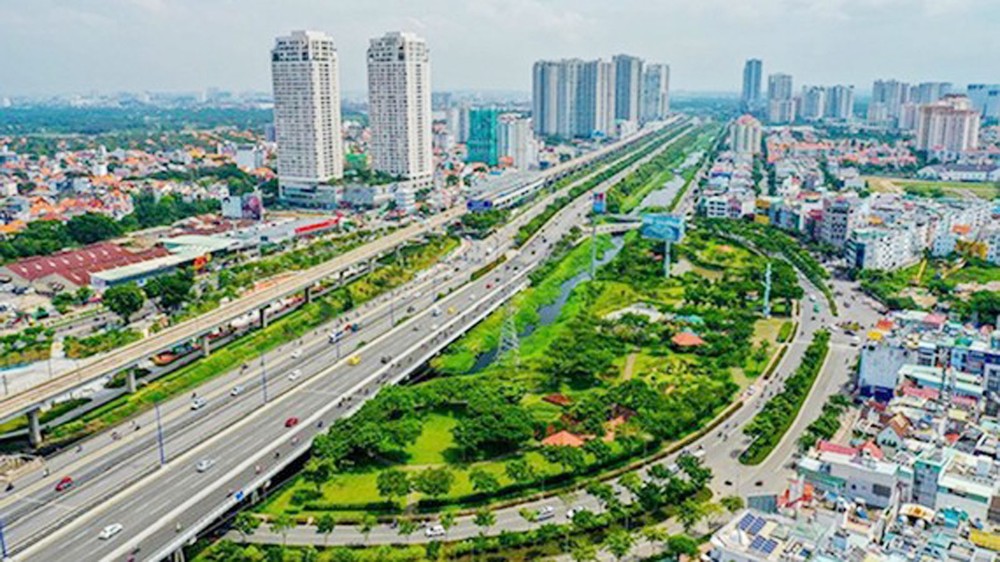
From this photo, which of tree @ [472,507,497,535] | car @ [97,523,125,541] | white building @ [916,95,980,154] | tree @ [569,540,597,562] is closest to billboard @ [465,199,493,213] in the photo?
tree @ [472,507,497,535]

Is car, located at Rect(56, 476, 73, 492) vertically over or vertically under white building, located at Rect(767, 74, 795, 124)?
under

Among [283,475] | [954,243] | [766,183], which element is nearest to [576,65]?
[766,183]

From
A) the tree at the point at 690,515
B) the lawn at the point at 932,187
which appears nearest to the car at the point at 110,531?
the tree at the point at 690,515

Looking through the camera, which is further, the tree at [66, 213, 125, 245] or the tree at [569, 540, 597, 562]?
the tree at [66, 213, 125, 245]

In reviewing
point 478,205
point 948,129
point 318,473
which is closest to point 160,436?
point 318,473

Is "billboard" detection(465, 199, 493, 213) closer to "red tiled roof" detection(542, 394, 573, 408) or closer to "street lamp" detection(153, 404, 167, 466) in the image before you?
"red tiled roof" detection(542, 394, 573, 408)

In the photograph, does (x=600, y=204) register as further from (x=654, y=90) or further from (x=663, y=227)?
(x=654, y=90)
